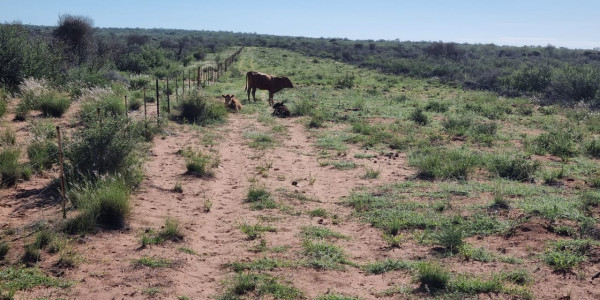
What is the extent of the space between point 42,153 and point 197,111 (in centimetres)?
639

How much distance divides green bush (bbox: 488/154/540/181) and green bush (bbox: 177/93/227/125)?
8.41 metres

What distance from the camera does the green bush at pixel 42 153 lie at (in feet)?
26.6

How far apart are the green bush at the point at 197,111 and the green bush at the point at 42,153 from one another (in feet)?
18.5

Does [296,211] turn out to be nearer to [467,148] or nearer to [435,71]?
[467,148]

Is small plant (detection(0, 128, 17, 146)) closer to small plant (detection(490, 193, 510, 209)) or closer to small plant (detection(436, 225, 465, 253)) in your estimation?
small plant (detection(436, 225, 465, 253))

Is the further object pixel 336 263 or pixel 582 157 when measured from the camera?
pixel 582 157

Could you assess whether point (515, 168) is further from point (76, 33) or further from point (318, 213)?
point (76, 33)

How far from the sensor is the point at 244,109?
17.1 m

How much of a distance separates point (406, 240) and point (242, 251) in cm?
229

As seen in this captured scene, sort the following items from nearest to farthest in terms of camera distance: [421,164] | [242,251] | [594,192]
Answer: [242,251], [594,192], [421,164]

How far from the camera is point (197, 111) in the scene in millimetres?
14375

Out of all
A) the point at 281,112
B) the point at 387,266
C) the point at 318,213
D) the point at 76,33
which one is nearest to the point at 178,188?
the point at 318,213

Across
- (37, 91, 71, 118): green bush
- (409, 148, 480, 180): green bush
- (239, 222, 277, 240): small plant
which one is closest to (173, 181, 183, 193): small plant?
(239, 222, 277, 240): small plant

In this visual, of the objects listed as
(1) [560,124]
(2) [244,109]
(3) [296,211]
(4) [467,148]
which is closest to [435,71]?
(1) [560,124]
